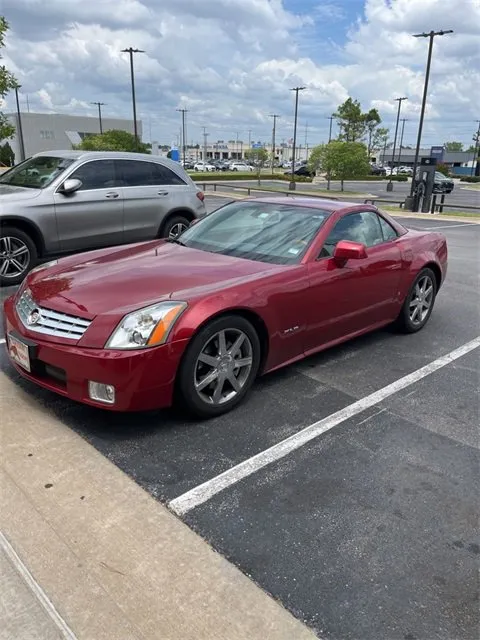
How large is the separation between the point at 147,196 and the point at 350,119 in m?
48.1

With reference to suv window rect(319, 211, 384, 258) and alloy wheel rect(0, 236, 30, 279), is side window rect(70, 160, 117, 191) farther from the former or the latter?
suv window rect(319, 211, 384, 258)

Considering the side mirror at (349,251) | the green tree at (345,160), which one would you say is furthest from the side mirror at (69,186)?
the green tree at (345,160)

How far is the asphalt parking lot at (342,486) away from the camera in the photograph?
2.19 m

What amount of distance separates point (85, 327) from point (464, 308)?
203 inches

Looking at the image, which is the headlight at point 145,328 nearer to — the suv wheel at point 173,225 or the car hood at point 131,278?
the car hood at point 131,278

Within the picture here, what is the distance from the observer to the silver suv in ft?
22.3

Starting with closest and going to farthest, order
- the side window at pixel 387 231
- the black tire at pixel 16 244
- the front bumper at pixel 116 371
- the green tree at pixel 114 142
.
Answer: the front bumper at pixel 116 371
the side window at pixel 387 231
the black tire at pixel 16 244
the green tree at pixel 114 142

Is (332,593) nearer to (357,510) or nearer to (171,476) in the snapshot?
(357,510)

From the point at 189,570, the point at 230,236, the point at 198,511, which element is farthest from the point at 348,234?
the point at 189,570

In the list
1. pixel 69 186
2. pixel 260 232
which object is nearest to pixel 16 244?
pixel 69 186

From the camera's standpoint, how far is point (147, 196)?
8.14 meters

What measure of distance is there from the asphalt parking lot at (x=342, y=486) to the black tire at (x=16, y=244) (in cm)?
267

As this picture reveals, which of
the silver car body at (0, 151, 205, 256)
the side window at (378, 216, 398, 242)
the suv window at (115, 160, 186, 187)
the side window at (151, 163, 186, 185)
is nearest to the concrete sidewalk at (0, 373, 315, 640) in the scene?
the side window at (378, 216, 398, 242)

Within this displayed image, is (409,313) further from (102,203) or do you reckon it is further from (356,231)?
(102,203)
